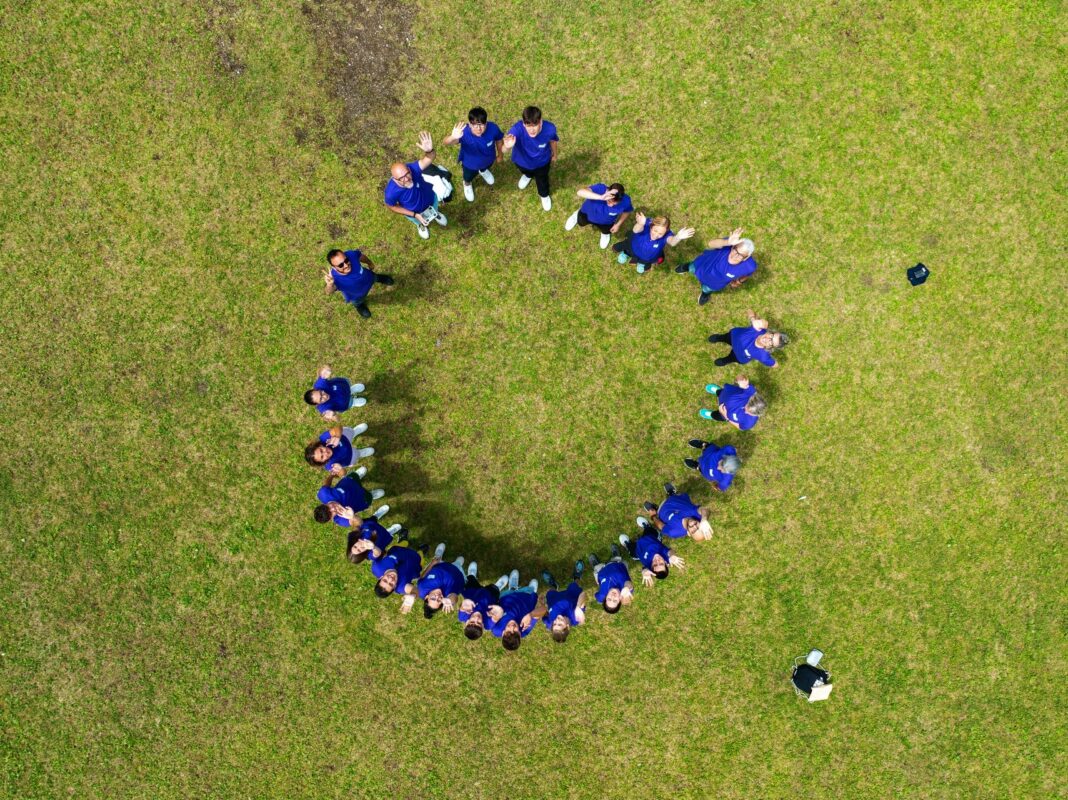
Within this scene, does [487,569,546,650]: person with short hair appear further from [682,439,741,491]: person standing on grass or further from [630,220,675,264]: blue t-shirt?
[630,220,675,264]: blue t-shirt

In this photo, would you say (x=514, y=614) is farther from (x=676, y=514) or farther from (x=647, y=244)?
(x=647, y=244)

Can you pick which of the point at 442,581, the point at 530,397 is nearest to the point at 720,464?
the point at 530,397

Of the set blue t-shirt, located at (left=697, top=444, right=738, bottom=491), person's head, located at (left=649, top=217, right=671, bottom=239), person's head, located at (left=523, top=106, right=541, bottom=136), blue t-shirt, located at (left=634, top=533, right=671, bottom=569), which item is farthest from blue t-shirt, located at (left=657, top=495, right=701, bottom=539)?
person's head, located at (left=523, top=106, right=541, bottom=136)

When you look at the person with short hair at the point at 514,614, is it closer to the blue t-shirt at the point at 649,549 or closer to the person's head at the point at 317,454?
the blue t-shirt at the point at 649,549

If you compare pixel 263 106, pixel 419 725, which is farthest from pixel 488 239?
pixel 419 725

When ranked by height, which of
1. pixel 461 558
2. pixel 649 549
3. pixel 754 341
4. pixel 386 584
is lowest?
pixel 386 584
